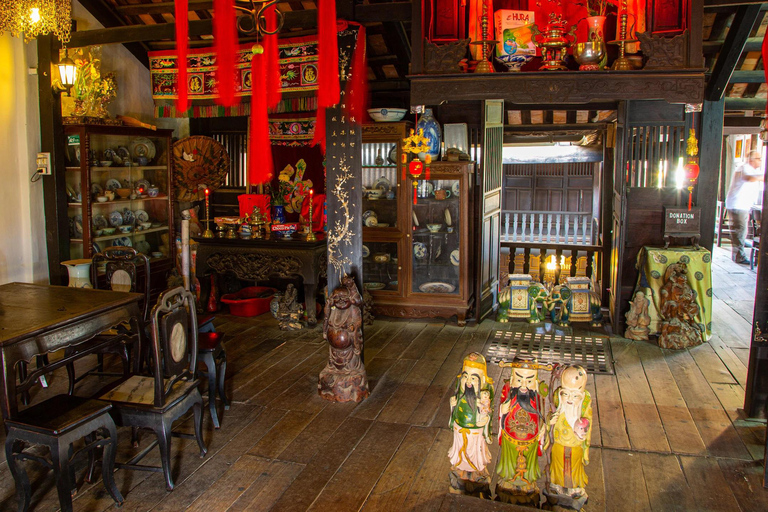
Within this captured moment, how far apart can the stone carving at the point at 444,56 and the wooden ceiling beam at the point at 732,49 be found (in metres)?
2.78

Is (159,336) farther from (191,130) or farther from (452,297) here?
(191,130)

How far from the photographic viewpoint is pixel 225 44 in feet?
11.6

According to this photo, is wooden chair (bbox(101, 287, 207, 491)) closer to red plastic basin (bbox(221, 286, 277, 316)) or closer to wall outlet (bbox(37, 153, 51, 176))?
red plastic basin (bbox(221, 286, 277, 316))

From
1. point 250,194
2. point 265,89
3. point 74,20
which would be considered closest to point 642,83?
point 265,89

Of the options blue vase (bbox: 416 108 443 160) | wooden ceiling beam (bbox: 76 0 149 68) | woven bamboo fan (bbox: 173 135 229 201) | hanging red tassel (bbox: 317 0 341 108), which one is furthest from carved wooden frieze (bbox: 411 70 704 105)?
woven bamboo fan (bbox: 173 135 229 201)

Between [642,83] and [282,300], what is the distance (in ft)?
13.2

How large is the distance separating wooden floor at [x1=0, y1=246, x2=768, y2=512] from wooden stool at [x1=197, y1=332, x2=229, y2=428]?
0.13 m

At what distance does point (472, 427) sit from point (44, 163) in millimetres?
5001

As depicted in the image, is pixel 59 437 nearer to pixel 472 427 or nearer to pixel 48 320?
pixel 48 320

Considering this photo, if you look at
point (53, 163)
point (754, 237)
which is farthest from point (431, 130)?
point (754, 237)

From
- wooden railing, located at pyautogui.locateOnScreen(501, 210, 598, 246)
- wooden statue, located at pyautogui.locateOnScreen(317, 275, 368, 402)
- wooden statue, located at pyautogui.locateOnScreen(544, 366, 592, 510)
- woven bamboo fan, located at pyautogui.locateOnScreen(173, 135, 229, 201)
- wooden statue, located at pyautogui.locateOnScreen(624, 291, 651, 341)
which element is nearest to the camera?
wooden statue, located at pyautogui.locateOnScreen(544, 366, 592, 510)

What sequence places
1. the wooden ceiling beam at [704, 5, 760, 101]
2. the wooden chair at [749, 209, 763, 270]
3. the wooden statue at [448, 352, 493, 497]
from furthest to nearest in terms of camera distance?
1. the wooden chair at [749, 209, 763, 270]
2. the wooden ceiling beam at [704, 5, 760, 101]
3. the wooden statue at [448, 352, 493, 497]

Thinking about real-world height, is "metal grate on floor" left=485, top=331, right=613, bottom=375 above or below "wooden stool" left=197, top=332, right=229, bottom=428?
below

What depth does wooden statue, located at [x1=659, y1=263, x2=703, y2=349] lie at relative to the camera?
5.43 m
